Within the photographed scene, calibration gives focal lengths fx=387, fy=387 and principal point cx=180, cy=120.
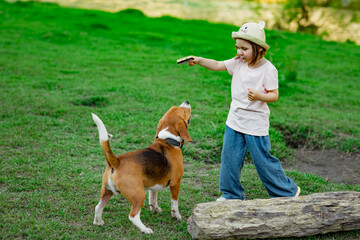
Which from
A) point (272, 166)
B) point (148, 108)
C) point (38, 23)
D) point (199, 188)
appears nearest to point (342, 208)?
point (272, 166)

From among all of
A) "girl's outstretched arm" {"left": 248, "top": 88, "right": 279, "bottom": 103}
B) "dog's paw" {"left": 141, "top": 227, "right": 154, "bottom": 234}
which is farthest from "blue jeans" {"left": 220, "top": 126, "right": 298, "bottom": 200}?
"dog's paw" {"left": 141, "top": 227, "right": 154, "bottom": 234}

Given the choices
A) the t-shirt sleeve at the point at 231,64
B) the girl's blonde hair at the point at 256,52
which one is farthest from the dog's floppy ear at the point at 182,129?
→ the girl's blonde hair at the point at 256,52

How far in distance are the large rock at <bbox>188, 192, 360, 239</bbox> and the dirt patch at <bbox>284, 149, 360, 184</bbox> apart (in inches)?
72.8

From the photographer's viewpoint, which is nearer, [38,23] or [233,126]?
[233,126]

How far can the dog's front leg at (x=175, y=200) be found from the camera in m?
4.23

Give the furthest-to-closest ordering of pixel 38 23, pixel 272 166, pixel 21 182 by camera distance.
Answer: pixel 38 23 < pixel 21 182 < pixel 272 166

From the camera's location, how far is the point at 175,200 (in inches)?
168

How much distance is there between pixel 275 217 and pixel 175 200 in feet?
3.61

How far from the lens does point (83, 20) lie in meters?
16.5

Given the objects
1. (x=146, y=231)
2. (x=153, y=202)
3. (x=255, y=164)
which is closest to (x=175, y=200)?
(x=153, y=202)

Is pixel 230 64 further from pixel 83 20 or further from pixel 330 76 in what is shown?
pixel 83 20

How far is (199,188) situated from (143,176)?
4.60 feet

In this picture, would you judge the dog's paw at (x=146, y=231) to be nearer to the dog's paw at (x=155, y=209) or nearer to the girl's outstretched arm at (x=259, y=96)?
the dog's paw at (x=155, y=209)

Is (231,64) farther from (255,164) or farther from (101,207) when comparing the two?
(101,207)
